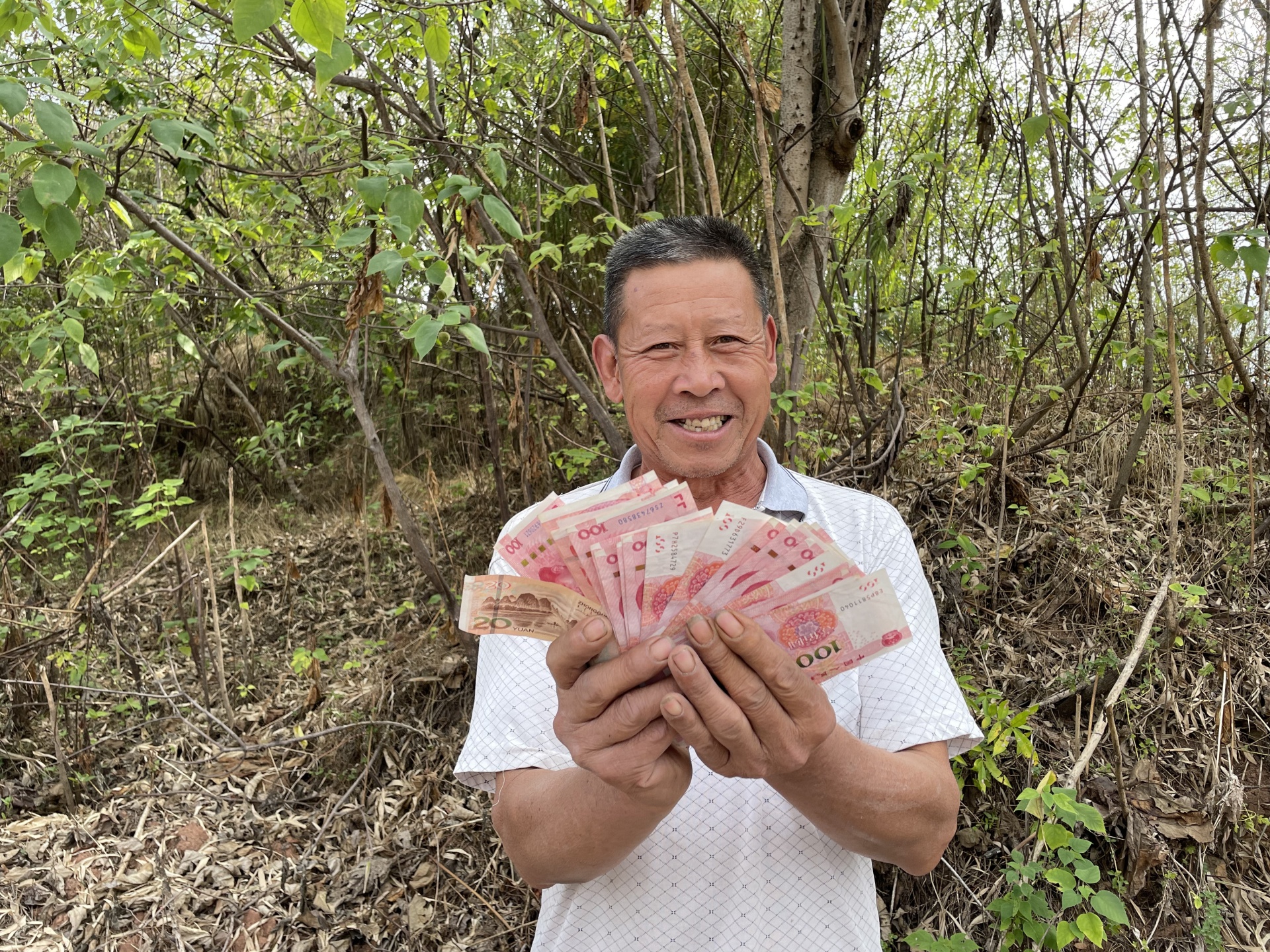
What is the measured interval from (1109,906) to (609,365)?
1.78 metres

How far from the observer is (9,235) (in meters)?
1.73

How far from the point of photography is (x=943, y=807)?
134 centimetres

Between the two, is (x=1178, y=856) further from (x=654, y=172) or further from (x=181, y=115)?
(x=181, y=115)

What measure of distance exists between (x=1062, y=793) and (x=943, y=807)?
95 cm

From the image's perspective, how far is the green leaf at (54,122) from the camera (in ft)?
5.56

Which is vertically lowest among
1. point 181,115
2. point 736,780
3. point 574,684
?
point 736,780

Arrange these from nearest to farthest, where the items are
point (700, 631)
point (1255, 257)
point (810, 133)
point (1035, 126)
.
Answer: point (700, 631)
point (1255, 257)
point (1035, 126)
point (810, 133)

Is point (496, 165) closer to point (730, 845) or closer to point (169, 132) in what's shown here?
point (169, 132)

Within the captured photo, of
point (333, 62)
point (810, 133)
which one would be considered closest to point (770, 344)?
point (333, 62)

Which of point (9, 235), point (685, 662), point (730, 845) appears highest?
point (9, 235)

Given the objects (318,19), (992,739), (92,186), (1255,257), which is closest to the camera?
(318,19)

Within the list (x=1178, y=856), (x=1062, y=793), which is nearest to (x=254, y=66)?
(x=1062, y=793)

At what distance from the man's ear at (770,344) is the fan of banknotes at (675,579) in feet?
2.47

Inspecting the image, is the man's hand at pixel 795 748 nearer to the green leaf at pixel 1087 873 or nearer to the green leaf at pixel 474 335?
the green leaf at pixel 1087 873
